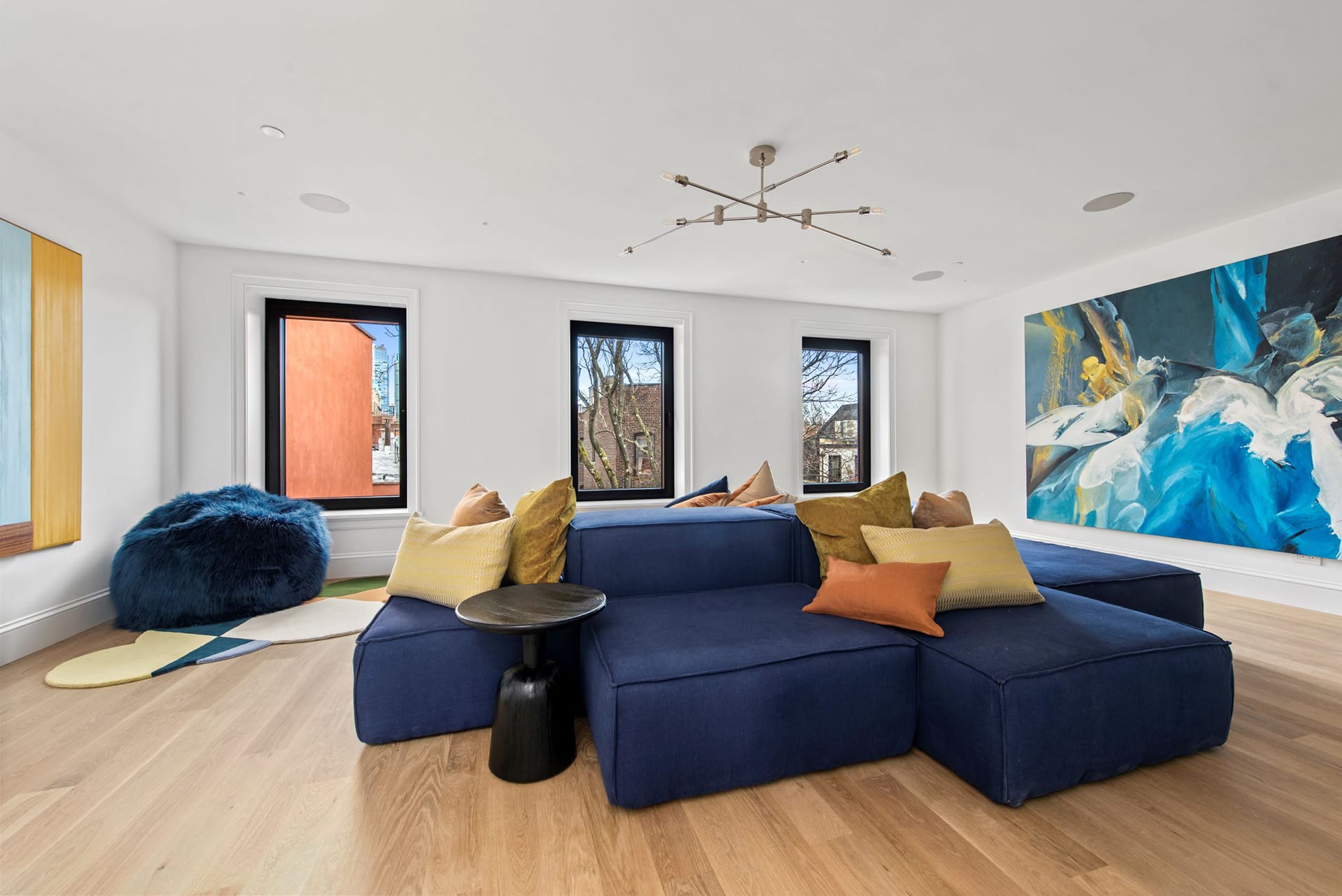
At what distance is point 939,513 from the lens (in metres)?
2.48

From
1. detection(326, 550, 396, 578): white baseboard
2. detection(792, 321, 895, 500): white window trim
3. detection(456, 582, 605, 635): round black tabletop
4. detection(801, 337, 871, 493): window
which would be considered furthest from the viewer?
detection(801, 337, 871, 493): window

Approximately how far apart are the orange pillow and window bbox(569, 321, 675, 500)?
3.41m

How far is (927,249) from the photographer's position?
416cm

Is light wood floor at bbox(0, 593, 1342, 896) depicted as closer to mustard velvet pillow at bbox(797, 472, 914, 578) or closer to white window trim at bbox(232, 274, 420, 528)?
mustard velvet pillow at bbox(797, 472, 914, 578)

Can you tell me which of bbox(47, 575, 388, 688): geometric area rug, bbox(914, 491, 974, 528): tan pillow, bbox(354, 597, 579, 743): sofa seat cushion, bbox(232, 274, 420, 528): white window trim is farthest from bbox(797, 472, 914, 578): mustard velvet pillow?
bbox(232, 274, 420, 528): white window trim

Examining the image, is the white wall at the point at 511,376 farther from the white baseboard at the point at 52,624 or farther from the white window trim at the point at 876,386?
the white baseboard at the point at 52,624

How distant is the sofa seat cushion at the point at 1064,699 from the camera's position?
157cm

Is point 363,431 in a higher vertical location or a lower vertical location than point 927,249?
lower

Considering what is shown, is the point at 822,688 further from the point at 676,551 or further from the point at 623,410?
the point at 623,410

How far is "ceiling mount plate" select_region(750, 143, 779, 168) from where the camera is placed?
106 inches

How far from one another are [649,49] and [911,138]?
133cm

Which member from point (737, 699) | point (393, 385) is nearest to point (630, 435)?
point (393, 385)

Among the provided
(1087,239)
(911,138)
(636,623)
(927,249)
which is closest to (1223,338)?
(1087,239)

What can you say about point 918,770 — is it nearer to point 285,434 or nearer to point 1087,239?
point 1087,239
